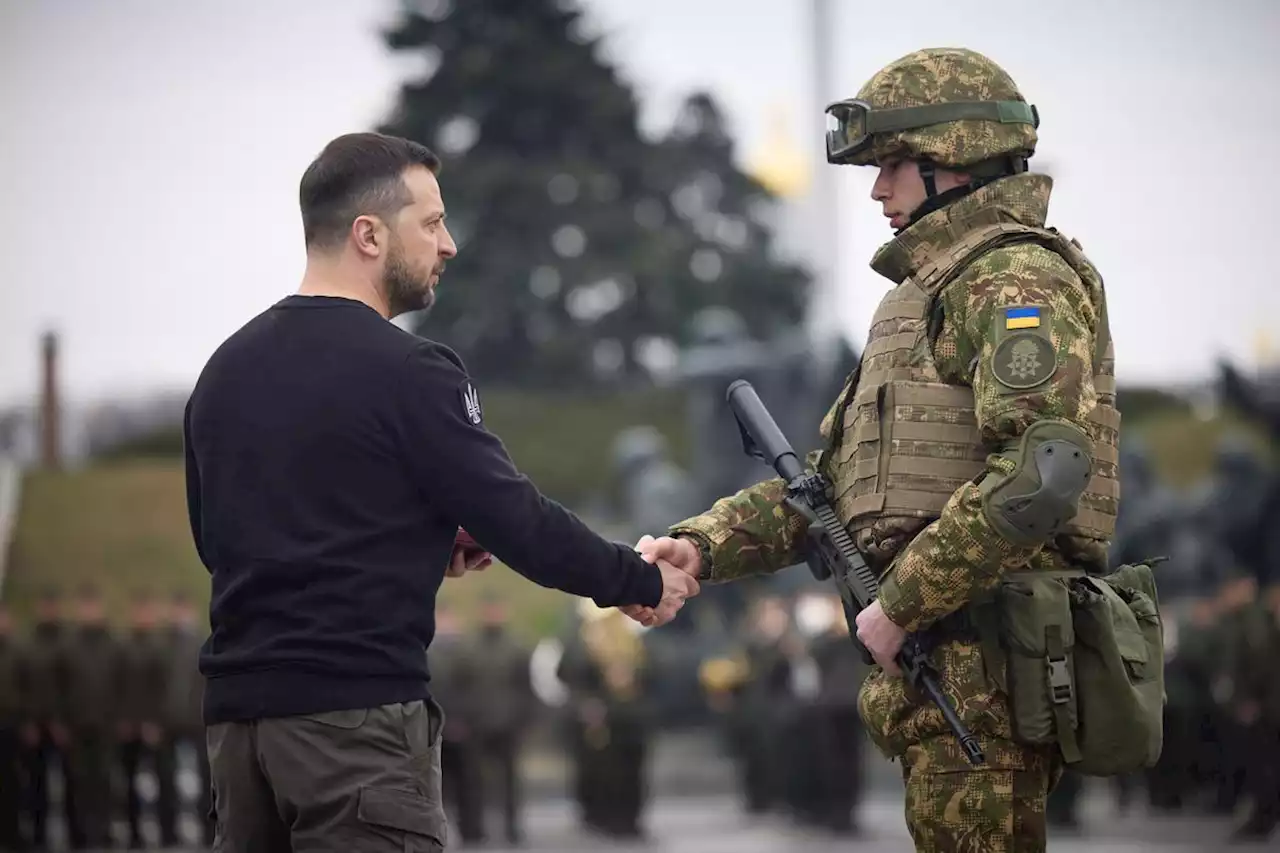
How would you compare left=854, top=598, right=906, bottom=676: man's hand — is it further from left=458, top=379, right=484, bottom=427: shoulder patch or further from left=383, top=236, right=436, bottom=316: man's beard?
left=383, top=236, right=436, bottom=316: man's beard

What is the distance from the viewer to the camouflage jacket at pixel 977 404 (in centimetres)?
387

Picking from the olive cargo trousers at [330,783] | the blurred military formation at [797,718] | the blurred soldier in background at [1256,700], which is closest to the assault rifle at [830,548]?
the olive cargo trousers at [330,783]

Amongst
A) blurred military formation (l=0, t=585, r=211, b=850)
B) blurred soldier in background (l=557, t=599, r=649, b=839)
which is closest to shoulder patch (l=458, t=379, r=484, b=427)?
blurred military formation (l=0, t=585, r=211, b=850)

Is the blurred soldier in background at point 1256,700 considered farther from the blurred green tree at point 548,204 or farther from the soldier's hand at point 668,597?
the blurred green tree at point 548,204

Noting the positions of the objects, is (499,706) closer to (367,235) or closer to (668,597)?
(668,597)

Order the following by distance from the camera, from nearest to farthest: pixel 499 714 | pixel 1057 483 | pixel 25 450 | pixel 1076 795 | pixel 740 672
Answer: pixel 1057 483 → pixel 1076 795 → pixel 499 714 → pixel 740 672 → pixel 25 450

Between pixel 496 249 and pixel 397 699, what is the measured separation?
33639 millimetres

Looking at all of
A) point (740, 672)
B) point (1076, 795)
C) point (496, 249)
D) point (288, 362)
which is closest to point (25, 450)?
point (496, 249)

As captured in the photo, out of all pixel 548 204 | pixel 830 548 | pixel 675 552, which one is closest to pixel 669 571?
pixel 675 552

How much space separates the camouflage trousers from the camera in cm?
396

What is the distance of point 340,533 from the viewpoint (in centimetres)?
353

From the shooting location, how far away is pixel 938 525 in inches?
154

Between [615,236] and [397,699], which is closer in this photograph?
[397,699]

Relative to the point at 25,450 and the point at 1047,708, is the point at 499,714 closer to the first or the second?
the point at 1047,708
